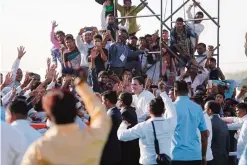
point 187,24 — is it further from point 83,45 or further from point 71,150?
point 71,150

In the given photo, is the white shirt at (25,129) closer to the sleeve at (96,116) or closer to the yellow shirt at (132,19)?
the sleeve at (96,116)

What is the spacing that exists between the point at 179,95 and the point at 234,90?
5.75 meters

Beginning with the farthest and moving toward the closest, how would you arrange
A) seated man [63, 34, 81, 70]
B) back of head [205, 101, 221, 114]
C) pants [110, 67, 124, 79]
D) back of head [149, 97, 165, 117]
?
pants [110, 67, 124, 79] < seated man [63, 34, 81, 70] < back of head [205, 101, 221, 114] < back of head [149, 97, 165, 117]

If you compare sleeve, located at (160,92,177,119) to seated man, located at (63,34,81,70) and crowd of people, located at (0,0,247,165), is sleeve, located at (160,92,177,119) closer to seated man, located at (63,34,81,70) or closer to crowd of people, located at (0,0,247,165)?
crowd of people, located at (0,0,247,165)

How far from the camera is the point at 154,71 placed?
15.5 metres

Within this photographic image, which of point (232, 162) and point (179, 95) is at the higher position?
point (179, 95)

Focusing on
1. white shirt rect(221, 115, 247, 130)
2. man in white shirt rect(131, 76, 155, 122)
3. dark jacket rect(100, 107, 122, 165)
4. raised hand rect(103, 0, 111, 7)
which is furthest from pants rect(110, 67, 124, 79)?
dark jacket rect(100, 107, 122, 165)

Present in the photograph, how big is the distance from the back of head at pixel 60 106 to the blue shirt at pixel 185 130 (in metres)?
4.81

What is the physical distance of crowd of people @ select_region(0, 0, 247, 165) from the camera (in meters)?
5.41

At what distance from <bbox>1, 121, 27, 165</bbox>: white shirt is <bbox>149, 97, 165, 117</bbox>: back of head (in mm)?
2890

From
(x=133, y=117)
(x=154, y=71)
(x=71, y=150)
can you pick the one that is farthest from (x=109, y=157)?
(x=154, y=71)

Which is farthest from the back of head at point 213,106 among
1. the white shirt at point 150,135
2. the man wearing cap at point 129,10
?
the man wearing cap at point 129,10

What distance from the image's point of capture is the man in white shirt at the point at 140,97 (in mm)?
11445

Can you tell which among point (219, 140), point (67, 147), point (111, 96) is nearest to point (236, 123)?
point (219, 140)
